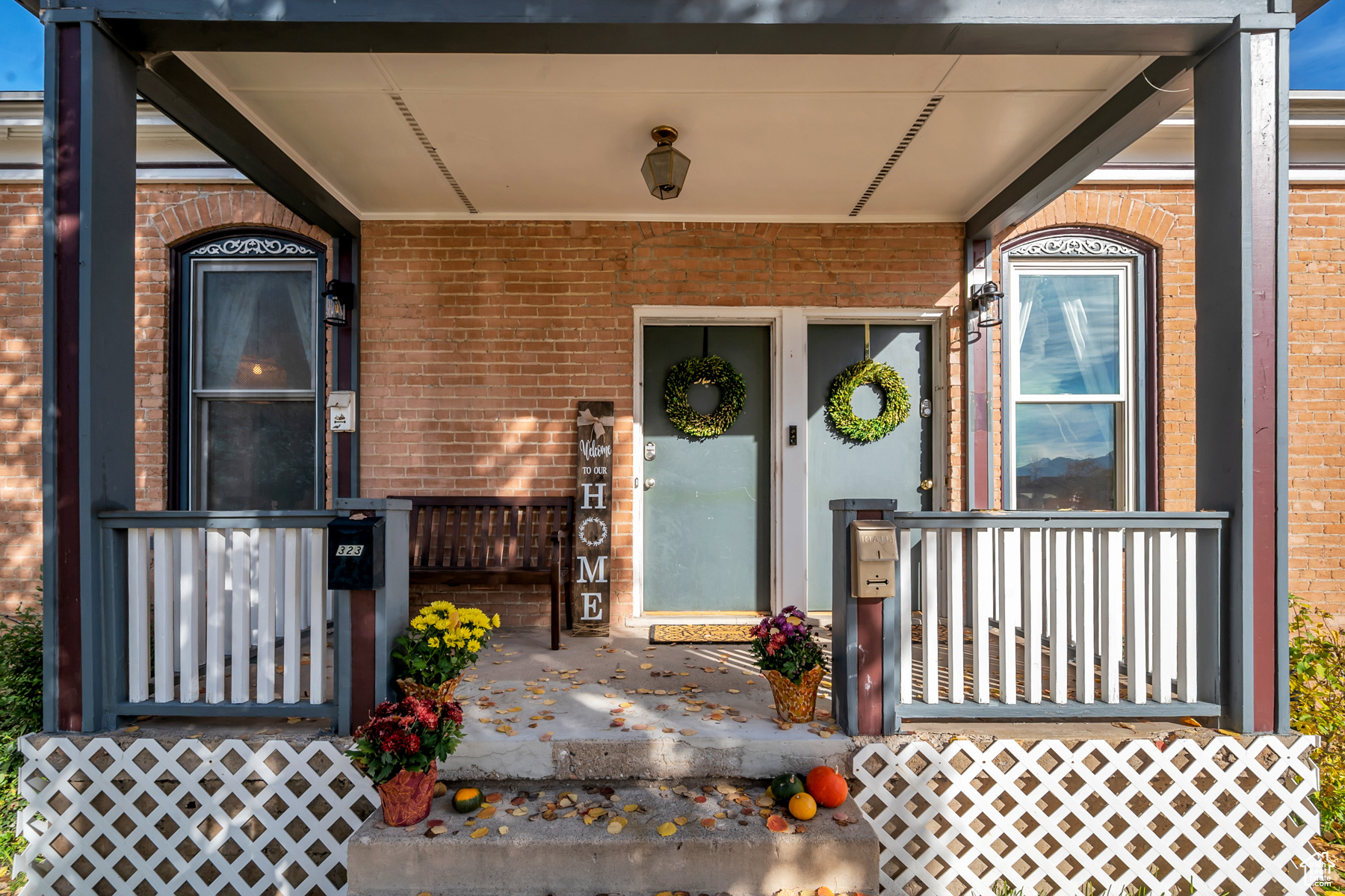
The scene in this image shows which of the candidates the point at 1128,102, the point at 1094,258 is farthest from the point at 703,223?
the point at 1094,258

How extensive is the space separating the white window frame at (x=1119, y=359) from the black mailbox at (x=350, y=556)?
4003 mm

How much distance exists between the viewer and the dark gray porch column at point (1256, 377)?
8.49ft

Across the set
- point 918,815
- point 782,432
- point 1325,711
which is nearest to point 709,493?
point 782,432

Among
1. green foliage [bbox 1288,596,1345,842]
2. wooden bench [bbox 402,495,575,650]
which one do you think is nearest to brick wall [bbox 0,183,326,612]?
wooden bench [bbox 402,495,575,650]

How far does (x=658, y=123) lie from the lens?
11.2 ft

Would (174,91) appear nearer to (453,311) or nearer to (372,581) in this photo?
(453,311)

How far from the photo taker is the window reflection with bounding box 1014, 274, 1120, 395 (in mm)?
4645

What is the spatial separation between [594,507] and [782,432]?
137 centimetres

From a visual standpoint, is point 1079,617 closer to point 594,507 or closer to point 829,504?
point 829,504

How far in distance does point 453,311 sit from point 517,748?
3000mm

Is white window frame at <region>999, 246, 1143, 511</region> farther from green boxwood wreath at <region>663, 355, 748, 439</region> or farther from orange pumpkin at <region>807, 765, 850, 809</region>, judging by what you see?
orange pumpkin at <region>807, 765, 850, 809</region>

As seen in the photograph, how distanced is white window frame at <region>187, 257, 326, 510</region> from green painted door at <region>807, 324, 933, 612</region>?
3362 millimetres

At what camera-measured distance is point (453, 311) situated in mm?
4578

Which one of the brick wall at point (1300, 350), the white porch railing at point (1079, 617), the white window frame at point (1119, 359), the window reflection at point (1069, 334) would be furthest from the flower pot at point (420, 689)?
the brick wall at point (1300, 350)
